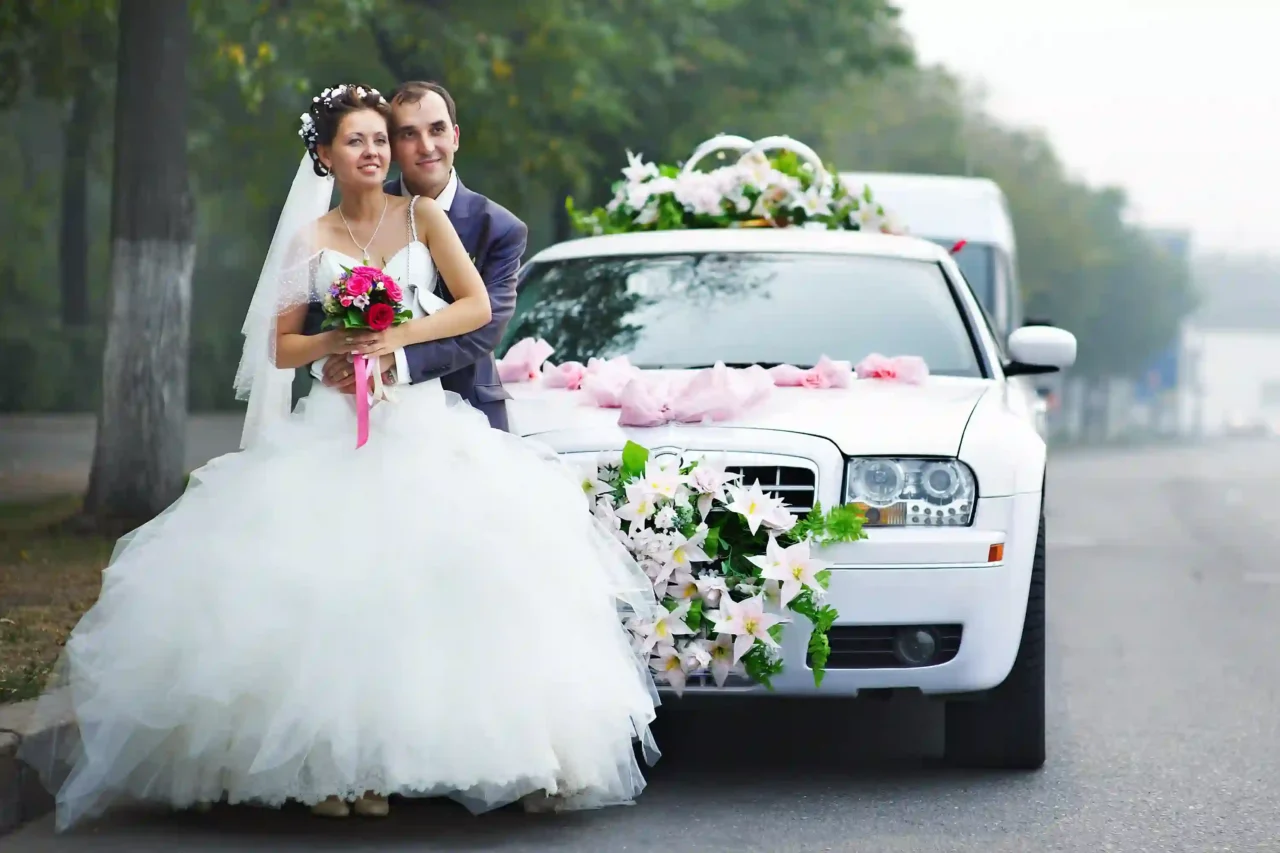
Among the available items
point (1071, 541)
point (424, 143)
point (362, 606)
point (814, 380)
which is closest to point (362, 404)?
point (362, 606)

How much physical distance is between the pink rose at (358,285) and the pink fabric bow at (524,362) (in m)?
→ 1.58

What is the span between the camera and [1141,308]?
92.1 m

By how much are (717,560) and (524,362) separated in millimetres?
1416

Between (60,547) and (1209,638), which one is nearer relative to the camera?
(1209,638)

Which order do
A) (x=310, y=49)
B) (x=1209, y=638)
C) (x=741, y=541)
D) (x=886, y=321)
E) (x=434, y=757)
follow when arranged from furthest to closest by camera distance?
(x=310, y=49) → (x=1209, y=638) → (x=886, y=321) → (x=741, y=541) → (x=434, y=757)

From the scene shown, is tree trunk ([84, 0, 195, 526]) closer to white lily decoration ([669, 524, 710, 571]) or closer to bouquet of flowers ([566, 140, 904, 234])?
bouquet of flowers ([566, 140, 904, 234])

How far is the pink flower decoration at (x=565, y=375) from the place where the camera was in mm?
6754

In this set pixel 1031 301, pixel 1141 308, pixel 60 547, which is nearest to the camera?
pixel 60 547

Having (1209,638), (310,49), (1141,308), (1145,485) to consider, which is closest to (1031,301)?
(1141,308)

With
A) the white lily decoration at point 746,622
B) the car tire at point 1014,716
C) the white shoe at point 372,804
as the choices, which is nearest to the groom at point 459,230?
the white lily decoration at point 746,622

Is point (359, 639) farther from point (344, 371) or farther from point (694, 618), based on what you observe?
point (694, 618)

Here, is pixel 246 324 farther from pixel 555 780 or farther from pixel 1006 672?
pixel 1006 672

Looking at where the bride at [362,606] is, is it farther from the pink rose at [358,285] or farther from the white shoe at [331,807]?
the pink rose at [358,285]

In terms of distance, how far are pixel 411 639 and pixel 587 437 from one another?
1.10 m
